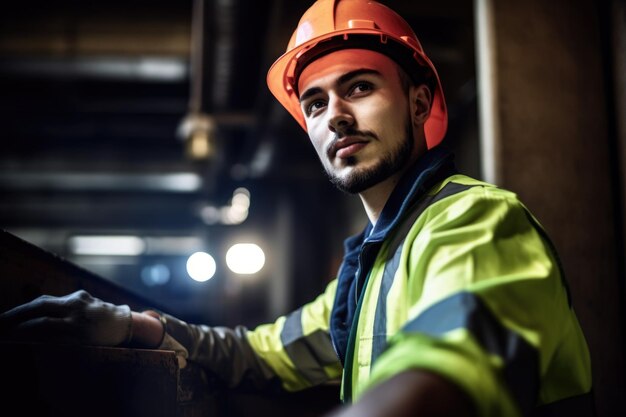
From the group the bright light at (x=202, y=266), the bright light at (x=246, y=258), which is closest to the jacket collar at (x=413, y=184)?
the bright light at (x=246, y=258)

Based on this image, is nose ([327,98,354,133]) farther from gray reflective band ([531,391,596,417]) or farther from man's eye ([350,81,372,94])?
gray reflective band ([531,391,596,417])

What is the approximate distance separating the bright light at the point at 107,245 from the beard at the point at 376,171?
9.95m

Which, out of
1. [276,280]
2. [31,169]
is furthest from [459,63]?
[31,169]

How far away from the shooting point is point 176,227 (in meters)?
11.0

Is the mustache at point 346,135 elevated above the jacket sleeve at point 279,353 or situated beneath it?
elevated above

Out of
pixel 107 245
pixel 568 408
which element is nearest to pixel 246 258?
pixel 107 245

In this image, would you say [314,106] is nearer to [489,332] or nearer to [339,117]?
[339,117]

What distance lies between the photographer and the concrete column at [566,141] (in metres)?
2.08

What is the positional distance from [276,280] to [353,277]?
6964mm

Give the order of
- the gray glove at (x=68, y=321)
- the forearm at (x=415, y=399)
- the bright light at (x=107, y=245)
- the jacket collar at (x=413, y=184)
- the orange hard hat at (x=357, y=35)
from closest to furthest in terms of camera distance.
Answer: the forearm at (x=415, y=399)
the gray glove at (x=68, y=321)
the jacket collar at (x=413, y=184)
the orange hard hat at (x=357, y=35)
the bright light at (x=107, y=245)

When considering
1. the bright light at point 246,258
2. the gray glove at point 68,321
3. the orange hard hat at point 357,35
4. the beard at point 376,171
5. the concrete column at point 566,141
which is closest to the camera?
the gray glove at point 68,321

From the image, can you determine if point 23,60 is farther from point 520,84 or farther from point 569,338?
point 569,338

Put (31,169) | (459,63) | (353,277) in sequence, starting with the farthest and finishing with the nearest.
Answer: (31,169)
(459,63)
(353,277)

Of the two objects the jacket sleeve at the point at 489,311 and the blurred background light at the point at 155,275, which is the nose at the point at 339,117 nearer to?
the jacket sleeve at the point at 489,311
